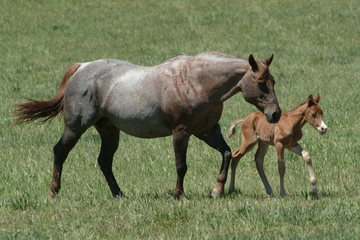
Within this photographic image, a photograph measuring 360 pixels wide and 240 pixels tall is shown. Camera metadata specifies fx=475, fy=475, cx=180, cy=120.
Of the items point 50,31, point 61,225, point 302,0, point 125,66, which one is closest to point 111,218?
point 61,225

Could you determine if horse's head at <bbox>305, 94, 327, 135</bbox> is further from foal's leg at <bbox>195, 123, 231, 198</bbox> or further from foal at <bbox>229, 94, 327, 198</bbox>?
foal's leg at <bbox>195, 123, 231, 198</bbox>

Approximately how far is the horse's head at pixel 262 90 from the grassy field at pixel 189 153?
45.1 inches

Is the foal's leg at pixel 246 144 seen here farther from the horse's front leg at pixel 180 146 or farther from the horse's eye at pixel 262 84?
the horse's eye at pixel 262 84

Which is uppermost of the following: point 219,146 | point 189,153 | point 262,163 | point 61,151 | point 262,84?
point 262,84

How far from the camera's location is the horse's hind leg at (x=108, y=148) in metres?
7.15

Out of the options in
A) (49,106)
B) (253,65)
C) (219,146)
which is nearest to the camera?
(253,65)

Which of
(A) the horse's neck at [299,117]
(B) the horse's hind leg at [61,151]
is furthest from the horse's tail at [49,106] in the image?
(A) the horse's neck at [299,117]

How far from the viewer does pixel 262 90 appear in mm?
5914

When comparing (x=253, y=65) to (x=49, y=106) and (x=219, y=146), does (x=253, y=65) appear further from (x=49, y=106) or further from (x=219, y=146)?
(x=49, y=106)

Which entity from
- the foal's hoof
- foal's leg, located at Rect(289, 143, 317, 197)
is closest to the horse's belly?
the foal's hoof

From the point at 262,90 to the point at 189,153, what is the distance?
132 inches

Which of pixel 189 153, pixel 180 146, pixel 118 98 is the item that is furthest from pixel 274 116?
pixel 189 153

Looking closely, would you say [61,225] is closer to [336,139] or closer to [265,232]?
[265,232]

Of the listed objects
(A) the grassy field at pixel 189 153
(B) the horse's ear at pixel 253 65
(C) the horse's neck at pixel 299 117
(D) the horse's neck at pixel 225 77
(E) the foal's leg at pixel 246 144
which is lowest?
(A) the grassy field at pixel 189 153
